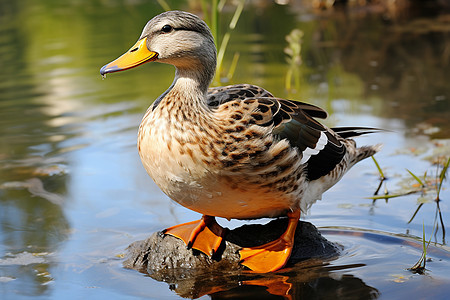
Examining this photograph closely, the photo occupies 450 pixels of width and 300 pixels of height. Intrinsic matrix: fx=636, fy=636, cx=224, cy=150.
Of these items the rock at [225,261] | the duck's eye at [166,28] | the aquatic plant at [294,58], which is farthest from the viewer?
the aquatic plant at [294,58]

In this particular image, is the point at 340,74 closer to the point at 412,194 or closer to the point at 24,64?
the point at 412,194

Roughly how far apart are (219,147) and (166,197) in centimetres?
175

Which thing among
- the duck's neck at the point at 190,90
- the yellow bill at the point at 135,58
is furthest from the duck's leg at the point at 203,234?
the yellow bill at the point at 135,58

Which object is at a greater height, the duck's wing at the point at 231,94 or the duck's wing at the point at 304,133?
the duck's wing at the point at 231,94

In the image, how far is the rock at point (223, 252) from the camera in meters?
3.77

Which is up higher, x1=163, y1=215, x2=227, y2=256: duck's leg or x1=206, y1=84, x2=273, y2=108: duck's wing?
x1=206, y1=84, x2=273, y2=108: duck's wing

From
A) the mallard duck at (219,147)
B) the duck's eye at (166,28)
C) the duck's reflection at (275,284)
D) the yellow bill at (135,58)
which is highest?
the duck's eye at (166,28)

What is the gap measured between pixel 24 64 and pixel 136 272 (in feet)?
22.7

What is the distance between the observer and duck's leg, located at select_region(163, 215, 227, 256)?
380 cm

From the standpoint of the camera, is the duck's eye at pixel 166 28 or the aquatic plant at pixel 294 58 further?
the aquatic plant at pixel 294 58

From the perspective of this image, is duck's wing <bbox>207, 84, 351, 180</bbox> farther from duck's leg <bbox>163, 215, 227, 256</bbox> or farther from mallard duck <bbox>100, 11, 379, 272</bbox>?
duck's leg <bbox>163, 215, 227, 256</bbox>

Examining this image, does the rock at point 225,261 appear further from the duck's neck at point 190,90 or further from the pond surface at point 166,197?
the duck's neck at point 190,90

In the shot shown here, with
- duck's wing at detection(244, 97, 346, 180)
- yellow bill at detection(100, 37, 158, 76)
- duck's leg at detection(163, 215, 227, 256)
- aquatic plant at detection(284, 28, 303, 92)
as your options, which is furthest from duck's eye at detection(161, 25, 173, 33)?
aquatic plant at detection(284, 28, 303, 92)

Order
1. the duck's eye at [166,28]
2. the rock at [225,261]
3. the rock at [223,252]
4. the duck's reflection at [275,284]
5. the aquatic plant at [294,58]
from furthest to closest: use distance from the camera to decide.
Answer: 1. the aquatic plant at [294,58]
2. the rock at [223,252]
3. the duck's eye at [166,28]
4. the rock at [225,261]
5. the duck's reflection at [275,284]
